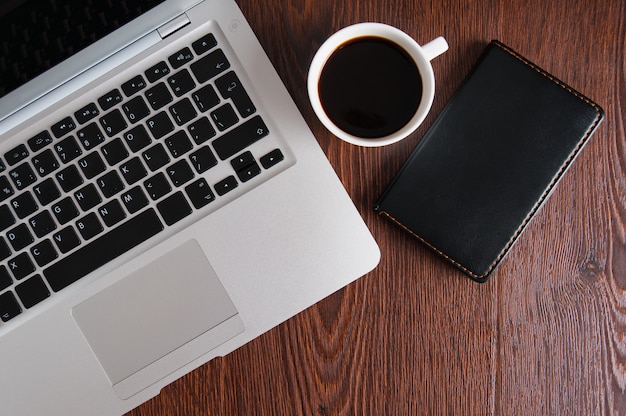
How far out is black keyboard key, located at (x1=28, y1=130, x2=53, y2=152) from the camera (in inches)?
22.5

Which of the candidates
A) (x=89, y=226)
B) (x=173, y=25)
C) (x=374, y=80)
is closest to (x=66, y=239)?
(x=89, y=226)

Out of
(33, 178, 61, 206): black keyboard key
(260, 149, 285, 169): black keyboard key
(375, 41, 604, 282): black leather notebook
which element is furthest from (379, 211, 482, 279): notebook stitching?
(33, 178, 61, 206): black keyboard key

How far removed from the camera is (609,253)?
0.61 metres

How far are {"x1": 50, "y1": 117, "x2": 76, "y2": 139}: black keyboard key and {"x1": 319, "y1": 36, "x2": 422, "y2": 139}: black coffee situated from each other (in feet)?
0.81

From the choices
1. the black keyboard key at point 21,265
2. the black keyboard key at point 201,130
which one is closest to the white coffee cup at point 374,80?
the black keyboard key at point 201,130

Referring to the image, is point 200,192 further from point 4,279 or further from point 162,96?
point 4,279

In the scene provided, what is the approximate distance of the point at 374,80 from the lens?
564mm

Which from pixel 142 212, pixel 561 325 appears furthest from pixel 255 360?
pixel 561 325

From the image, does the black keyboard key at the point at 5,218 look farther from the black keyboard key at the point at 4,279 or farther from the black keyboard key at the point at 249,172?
the black keyboard key at the point at 249,172

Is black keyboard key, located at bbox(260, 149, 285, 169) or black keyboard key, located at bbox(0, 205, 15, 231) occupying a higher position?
black keyboard key, located at bbox(0, 205, 15, 231)

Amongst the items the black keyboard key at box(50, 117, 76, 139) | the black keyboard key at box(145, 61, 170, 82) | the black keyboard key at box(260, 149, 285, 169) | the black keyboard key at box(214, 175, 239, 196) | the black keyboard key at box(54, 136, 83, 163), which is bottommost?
the black keyboard key at box(214, 175, 239, 196)

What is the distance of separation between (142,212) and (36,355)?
18 centimetres

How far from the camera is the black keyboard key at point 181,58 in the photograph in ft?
1.86

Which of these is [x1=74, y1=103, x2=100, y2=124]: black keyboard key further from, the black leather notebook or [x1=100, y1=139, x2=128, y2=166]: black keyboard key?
the black leather notebook
